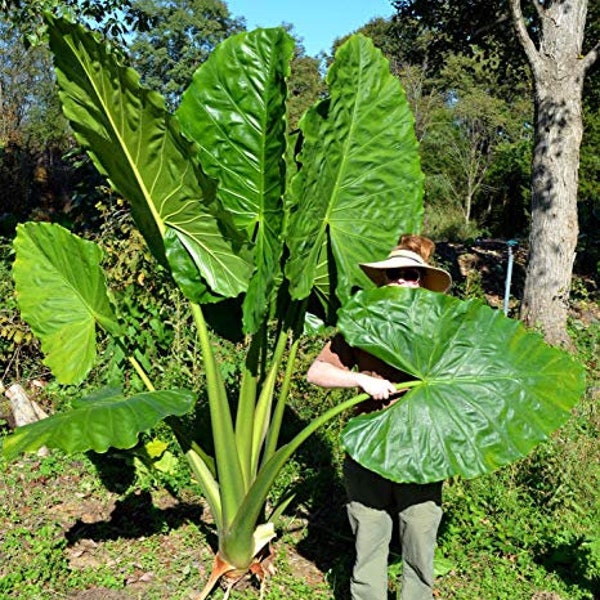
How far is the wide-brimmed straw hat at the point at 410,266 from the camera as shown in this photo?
2379mm

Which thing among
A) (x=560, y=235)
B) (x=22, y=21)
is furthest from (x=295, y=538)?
(x=22, y=21)

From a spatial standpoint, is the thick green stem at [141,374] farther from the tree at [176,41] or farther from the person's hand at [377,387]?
the tree at [176,41]

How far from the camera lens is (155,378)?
14.2 feet

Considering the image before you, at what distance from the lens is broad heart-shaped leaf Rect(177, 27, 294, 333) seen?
2.37 metres

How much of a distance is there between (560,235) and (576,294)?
204 cm

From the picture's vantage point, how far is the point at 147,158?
231cm

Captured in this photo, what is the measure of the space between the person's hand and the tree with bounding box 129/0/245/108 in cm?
3704

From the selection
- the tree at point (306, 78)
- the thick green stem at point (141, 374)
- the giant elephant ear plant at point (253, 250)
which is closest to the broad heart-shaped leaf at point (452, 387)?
the giant elephant ear plant at point (253, 250)

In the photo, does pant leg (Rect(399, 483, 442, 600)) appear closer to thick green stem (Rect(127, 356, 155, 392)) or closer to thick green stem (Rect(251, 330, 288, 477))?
thick green stem (Rect(251, 330, 288, 477))

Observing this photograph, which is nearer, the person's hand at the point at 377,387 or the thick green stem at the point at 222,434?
the person's hand at the point at 377,387

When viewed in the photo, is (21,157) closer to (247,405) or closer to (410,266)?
(247,405)

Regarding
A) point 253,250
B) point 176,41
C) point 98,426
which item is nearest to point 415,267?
point 253,250

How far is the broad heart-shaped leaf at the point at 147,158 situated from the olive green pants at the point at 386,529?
2.60 ft

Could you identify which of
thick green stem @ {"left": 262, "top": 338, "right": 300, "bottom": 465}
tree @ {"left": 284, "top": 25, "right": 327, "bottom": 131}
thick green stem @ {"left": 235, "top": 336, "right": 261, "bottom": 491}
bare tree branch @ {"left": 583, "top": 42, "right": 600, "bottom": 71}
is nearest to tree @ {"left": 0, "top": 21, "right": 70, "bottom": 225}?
thick green stem @ {"left": 235, "top": 336, "right": 261, "bottom": 491}
